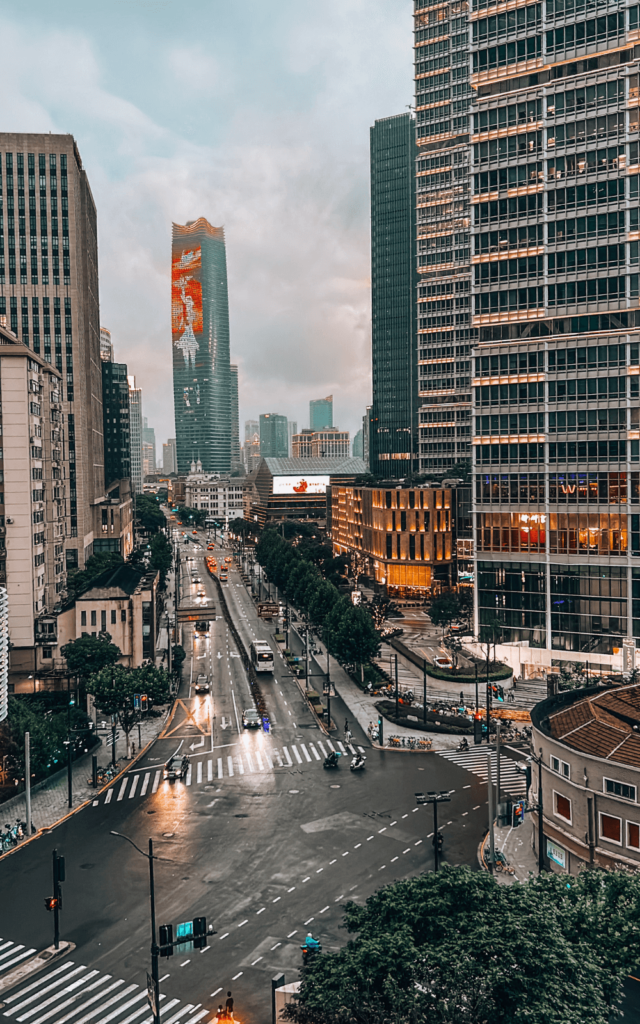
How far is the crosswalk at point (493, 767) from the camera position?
2386 inches

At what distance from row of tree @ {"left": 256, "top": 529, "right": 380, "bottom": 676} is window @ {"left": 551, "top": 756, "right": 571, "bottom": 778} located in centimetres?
4569

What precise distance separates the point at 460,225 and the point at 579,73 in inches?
3013

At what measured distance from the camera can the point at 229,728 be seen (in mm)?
78500

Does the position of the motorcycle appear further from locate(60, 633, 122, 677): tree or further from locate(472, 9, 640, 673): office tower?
locate(472, 9, 640, 673): office tower

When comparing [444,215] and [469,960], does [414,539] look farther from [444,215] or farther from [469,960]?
[469,960]

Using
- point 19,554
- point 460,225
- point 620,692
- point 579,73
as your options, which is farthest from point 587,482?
point 460,225

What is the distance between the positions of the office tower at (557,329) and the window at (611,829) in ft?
159

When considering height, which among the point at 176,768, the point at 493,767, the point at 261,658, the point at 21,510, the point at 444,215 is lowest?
the point at 493,767

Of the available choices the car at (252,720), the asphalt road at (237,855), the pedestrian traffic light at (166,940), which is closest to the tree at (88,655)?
the asphalt road at (237,855)

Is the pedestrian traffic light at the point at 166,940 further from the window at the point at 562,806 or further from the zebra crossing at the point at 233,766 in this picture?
the zebra crossing at the point at 233,766

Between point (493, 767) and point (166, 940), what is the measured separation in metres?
39.2

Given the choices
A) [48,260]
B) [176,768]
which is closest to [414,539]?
[48,260]

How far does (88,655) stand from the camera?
82.9 meters

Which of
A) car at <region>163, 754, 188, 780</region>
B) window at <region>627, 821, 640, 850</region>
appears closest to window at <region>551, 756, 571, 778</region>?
window at <region>627, 821, 640, 850</region>
